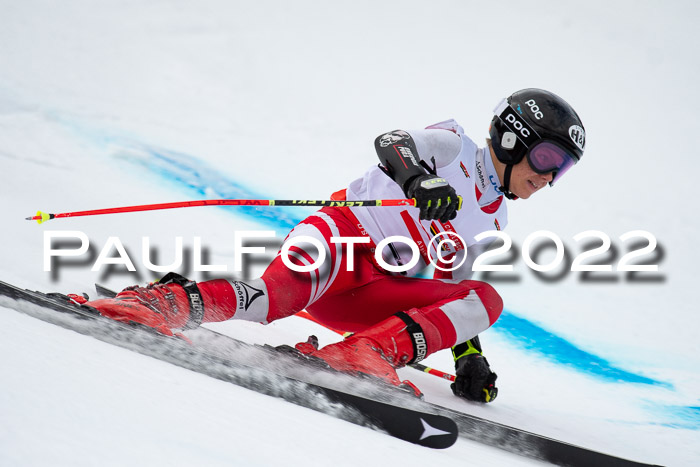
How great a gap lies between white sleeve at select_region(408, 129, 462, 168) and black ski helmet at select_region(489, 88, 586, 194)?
16 centimetres

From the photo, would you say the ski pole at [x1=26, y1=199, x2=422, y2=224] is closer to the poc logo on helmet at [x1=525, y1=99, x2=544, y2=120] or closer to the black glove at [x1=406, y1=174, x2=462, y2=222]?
the black glove at [x1=406, y1=174, x2=462, y2=222]

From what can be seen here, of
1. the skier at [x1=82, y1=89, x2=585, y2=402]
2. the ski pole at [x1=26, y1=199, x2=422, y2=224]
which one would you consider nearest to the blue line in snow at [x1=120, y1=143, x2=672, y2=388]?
the skier at [x1=82, y1=89, x2=585, y2=402]

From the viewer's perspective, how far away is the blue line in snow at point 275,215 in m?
3.41

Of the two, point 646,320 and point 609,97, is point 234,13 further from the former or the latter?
point 646,320

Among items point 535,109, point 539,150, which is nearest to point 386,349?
point 539,150

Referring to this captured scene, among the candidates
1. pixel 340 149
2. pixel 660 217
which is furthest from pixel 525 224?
pixel 340 149

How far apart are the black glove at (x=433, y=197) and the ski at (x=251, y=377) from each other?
649mm

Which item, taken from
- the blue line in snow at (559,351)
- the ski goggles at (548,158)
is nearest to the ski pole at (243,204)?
the ski goggles at (548,158)

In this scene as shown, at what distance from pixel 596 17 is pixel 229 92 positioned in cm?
454

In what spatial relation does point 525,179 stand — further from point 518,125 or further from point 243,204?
point 243,204

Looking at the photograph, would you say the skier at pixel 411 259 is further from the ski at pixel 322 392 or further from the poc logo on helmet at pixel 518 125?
the ski at pixel 322 392

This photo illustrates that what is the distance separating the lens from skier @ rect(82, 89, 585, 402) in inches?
72.2

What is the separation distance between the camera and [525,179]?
217 centimetres

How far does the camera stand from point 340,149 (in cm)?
650
